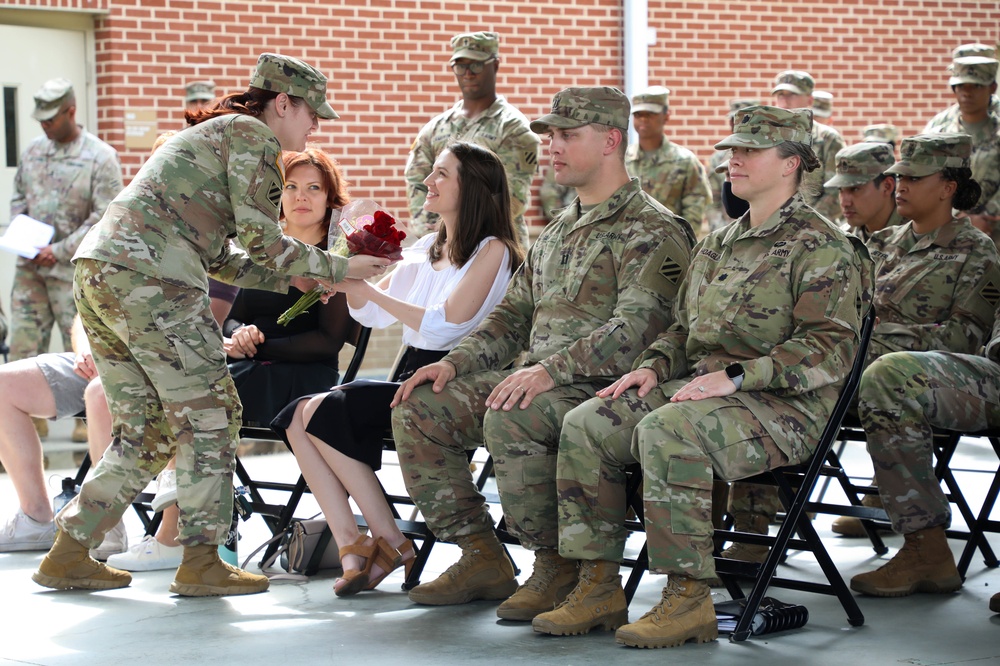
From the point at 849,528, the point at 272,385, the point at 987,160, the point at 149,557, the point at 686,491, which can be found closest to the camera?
the point at 686,491

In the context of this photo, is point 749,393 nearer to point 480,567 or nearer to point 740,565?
point 740,565

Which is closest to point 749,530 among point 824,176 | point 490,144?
point 490,144

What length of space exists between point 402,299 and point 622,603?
1.59 meters

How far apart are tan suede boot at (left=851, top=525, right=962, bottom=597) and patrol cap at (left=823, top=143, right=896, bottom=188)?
143 cm

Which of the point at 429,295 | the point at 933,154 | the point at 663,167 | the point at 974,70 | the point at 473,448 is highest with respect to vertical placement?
the point at 974,70

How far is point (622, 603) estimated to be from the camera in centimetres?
363

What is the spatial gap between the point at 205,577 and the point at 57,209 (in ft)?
13.5

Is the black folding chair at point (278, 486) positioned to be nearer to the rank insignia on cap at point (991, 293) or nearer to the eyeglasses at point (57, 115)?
the rank insignia on cap at point (991, 293)

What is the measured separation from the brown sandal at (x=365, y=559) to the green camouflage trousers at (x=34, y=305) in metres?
4.03

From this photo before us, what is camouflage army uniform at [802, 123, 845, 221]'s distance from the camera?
7590 millimetres

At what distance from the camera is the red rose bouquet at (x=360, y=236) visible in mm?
4363

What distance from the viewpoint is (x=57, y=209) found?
300 inches

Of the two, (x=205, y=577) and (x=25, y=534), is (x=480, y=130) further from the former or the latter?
(x=205, y=577)

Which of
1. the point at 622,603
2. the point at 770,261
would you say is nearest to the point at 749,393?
the point at 770,261
